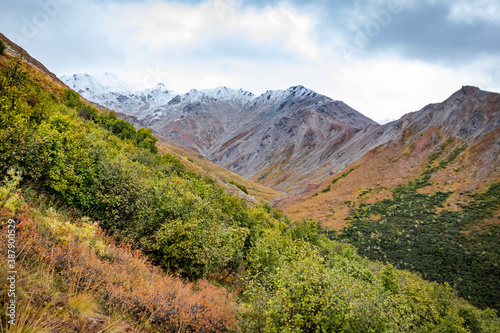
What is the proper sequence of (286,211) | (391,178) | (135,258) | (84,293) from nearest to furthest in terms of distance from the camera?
(84,293)
(135,258)
(391,178)
(286,211)

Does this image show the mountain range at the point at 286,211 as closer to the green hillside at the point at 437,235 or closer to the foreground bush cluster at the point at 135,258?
the foreground bush cluster at the point at 135,258

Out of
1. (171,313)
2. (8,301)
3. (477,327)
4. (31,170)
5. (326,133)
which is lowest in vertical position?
(477,327)

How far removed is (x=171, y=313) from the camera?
25.4 ft

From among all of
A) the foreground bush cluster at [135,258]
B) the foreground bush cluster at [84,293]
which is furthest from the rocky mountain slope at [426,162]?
the foreground bush cluster at [84,293]

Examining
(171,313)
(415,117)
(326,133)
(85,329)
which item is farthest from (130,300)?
(326,133)

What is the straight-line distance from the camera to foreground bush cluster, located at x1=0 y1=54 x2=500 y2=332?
6.80m

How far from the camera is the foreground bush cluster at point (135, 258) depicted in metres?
6.80

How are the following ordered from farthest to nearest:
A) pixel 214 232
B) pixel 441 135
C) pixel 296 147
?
pixel 296 147
pixel 441 135
pixel 214 232

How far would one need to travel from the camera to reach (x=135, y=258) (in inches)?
416

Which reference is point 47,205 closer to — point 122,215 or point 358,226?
point 122,215

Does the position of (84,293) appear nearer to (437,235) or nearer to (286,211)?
(437,235)

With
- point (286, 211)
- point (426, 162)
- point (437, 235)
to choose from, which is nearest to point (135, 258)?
point (437, 235)

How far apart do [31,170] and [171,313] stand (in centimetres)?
990

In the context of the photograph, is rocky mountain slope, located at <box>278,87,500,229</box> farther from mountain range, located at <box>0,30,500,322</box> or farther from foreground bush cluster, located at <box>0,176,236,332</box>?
foreground bush cluster, located at <box>0,176,236,332</box>
